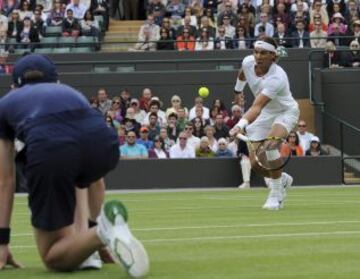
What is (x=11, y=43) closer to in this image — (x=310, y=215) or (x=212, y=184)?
(x=212, y=184)

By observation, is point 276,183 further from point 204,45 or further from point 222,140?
point 204,45

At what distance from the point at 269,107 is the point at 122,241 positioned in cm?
973

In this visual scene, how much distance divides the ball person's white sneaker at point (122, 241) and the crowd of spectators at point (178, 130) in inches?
751

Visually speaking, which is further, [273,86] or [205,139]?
[205,139]

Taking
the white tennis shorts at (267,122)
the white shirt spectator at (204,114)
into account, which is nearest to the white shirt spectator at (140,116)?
the white shirt spectator at (204,114)

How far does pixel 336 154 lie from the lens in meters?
27.9

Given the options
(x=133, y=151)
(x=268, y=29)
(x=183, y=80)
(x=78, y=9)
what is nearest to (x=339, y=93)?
(x=268, y=29)

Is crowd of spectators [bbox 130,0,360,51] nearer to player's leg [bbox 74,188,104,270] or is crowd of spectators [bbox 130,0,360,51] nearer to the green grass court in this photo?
the green grass court

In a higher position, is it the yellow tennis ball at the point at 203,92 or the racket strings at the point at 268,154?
the racket strings at the point at 268,154

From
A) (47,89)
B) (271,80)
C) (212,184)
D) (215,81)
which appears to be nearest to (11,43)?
(215,81)

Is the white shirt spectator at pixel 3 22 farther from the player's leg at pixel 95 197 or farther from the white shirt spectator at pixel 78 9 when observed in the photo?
the player's leg at pixel 95 197

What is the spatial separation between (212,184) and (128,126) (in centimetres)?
239

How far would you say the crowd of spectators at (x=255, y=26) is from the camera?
3152 centimetres

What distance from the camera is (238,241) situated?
10375 millimetres
